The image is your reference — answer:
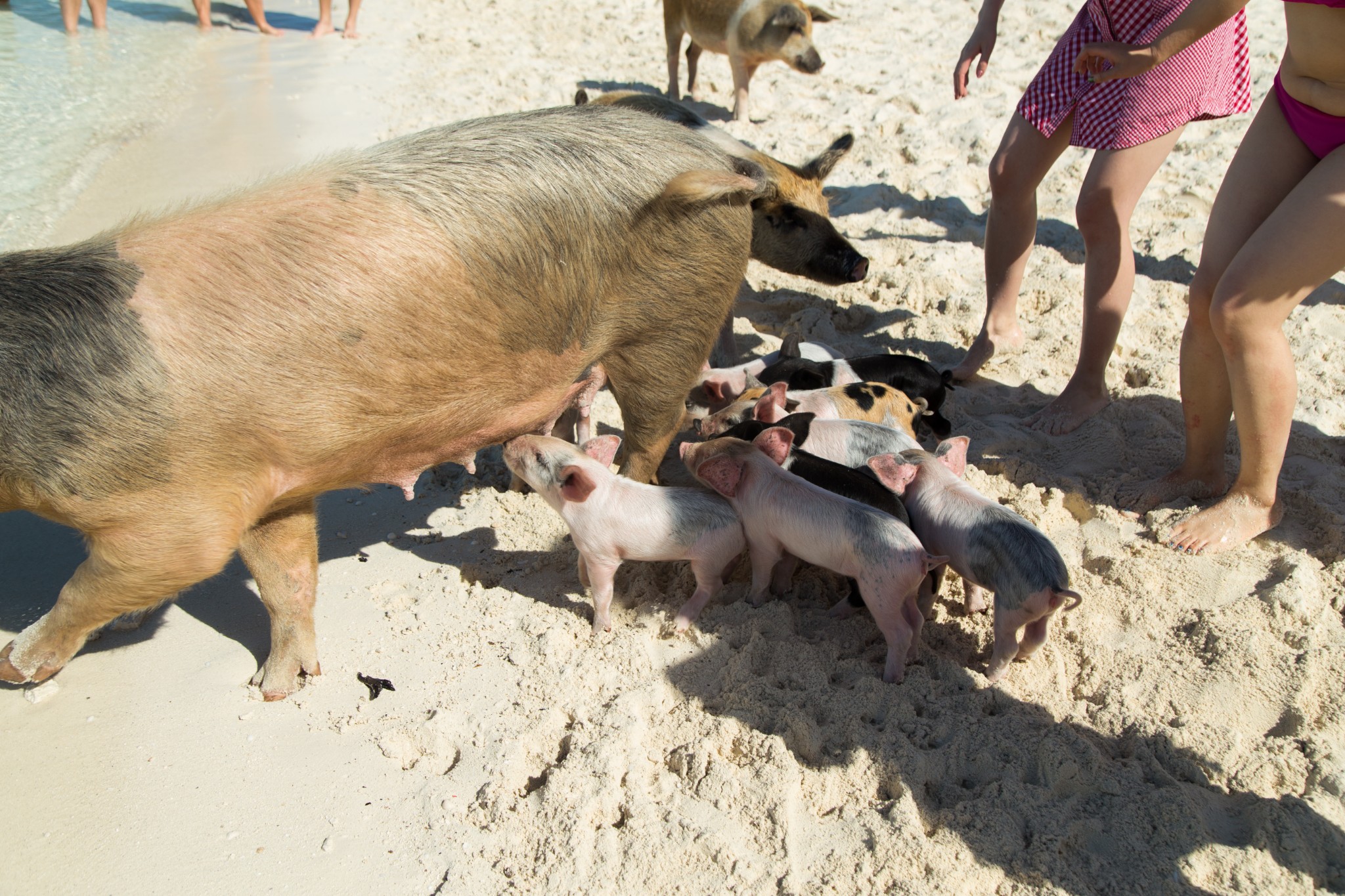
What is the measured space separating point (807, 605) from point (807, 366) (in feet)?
4.15

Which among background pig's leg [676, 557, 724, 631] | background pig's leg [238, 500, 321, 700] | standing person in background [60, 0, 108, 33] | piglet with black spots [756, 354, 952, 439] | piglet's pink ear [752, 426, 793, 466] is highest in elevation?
piglet's pink ear [752, 426, 793, 466]

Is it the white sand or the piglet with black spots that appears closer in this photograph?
the white sand

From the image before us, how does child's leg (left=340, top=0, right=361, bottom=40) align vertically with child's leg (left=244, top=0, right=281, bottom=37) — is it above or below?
above

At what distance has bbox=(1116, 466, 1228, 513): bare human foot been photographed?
11.4ft

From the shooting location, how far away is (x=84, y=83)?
8.07 meters

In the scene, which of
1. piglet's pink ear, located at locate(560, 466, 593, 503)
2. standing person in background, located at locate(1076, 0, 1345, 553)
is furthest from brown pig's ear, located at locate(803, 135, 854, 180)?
piglet's pink ear, located at locate(560, 466, 593, 503)

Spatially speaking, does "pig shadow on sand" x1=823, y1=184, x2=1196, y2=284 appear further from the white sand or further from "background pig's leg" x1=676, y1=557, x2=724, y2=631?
"background pig's leg" x1=676, y1=557, x2=724, y2=631

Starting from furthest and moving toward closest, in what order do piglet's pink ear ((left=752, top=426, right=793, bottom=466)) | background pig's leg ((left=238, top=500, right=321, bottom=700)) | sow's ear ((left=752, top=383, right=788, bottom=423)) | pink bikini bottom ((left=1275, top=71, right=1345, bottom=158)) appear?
1. sow's ear ((left=752, top=383, right=788, bottom=423))
2. piglet's pink ear ((left=752, top=426, right=793, bottom=466))
3. background pig's leg ((left=238, top=500, right=321, bottom=700))
4. pink bikini bottom ((left=1275, top=71, right=1345, bottom=158))

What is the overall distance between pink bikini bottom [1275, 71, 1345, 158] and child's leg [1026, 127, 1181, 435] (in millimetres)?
722

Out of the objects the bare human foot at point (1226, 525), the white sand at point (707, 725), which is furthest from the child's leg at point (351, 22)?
the bare human foot at point (1226, 525)

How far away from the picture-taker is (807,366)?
4102 millimetres

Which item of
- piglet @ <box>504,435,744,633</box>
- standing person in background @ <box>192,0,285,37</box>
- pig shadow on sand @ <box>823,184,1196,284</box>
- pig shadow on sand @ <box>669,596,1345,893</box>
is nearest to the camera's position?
pig shadow on sand @ <box>669,596,1345,893</box>

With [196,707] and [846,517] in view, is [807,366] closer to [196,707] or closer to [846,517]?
[846,517]

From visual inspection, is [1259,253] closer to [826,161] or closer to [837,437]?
[837,437]
